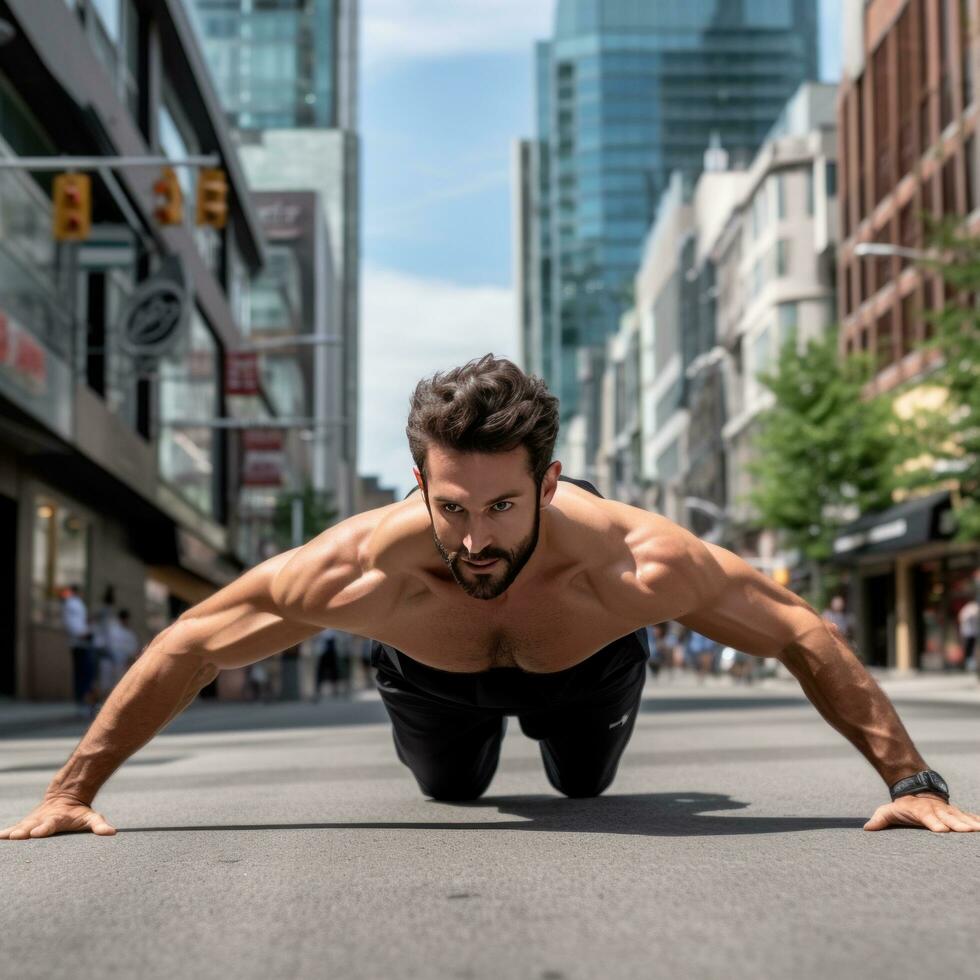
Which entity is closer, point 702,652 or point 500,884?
point 500,884

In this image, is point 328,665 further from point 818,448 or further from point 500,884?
point 500,884

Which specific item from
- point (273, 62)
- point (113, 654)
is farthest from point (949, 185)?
point (273, 62)

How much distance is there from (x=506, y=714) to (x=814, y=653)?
120cm

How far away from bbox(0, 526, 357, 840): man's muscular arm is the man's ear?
729 millimetres

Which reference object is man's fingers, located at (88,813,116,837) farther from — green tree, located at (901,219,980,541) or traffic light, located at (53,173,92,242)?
green tree, located at (901,219,980,541)

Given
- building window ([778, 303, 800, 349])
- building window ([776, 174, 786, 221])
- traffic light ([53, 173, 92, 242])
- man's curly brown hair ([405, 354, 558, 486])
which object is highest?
building window ([776, 174, 786, 221])

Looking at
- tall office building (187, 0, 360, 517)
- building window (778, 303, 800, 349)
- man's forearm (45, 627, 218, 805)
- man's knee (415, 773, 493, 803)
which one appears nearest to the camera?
man's forearm (45, 627, 218, 805)

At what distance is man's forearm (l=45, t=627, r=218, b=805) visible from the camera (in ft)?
18.2

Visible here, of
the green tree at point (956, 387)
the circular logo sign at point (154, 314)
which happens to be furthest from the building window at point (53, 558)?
the green tree at point (956, 387)

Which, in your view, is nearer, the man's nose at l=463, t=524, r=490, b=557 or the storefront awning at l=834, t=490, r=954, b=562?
the man's nose at l=463, t=524, r=490, b=557

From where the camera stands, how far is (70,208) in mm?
20375

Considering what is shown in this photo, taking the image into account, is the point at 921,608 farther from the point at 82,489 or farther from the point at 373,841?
the point at 373,841

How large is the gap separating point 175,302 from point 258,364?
1802cm

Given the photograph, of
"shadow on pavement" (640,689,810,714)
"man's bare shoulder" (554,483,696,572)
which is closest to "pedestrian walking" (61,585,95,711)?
"shadow on pavement" (640,689,810,714)
